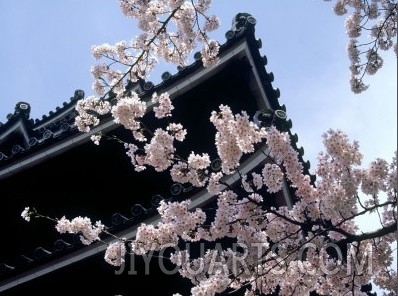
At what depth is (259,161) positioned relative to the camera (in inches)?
268

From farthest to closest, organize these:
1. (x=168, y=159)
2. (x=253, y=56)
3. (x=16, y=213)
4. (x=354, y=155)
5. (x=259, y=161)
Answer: (x=16, y=213) < (x=253, y=56) < (x=259, y=161) < (x=168, y=159) < (x=354, y=155)

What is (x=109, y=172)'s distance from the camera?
9.06 metres

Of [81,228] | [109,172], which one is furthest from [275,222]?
[109,172]

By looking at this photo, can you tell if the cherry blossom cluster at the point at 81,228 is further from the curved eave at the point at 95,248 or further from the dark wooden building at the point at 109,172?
the dark wooden building at the point at 109,172

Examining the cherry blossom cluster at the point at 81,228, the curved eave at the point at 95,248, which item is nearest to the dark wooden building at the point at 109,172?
the curved eave at the point at 95,248

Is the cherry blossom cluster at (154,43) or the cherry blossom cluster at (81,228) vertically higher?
the cherry blossom cluster at (154,43)

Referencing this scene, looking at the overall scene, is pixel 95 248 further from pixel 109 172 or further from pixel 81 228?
pixel 109 172

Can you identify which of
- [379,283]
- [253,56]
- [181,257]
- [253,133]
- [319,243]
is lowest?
[379,283]

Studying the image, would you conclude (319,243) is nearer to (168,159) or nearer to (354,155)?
(354,155)

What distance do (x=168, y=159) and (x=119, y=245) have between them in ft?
4.23

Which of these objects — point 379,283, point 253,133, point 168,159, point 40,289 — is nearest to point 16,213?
point 40,289

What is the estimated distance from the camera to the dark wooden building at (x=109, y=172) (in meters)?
7.29

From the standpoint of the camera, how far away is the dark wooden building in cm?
729

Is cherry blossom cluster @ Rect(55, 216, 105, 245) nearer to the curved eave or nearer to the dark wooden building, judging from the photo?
the curved eave
